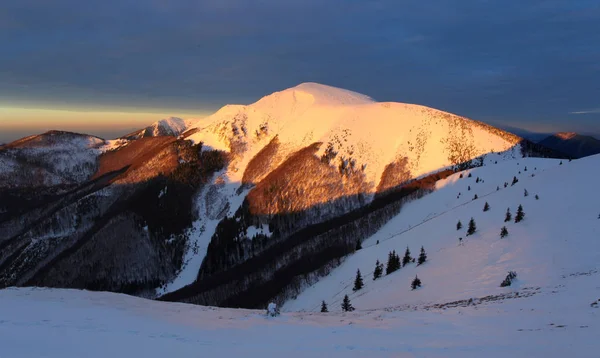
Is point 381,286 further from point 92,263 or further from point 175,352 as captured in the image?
point 92,263

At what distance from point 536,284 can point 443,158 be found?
3479 inches

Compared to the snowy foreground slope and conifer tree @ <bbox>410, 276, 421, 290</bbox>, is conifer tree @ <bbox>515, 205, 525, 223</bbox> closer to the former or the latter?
the snowy foreground slope

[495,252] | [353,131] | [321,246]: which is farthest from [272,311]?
[353,131]

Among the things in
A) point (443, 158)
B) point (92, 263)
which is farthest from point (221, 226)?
point (443, 158)

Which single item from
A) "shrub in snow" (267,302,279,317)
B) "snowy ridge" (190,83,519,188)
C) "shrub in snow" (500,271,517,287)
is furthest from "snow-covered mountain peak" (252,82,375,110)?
"shrub in snow" (267,302,279,317)


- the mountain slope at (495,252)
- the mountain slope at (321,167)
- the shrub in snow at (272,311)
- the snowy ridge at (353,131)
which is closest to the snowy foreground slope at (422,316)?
the mountain slope at (495,252)

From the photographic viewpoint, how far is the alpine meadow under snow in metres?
13.7

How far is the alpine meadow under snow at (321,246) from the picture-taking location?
45.0 feet

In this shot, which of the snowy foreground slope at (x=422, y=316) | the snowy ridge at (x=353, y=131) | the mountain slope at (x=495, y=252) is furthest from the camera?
the snowy ridge at (x=353, y=131)

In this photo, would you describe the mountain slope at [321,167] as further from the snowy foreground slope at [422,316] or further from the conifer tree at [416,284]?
the conifer tree at [416,284]

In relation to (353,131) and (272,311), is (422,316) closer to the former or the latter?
(272,311)

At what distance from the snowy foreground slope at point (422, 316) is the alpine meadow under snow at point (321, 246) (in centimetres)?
14

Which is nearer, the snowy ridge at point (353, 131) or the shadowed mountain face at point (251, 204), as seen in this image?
the shadowed mountain face at point (251, 204)

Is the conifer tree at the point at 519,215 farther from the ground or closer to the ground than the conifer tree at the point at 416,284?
farther from the ground
